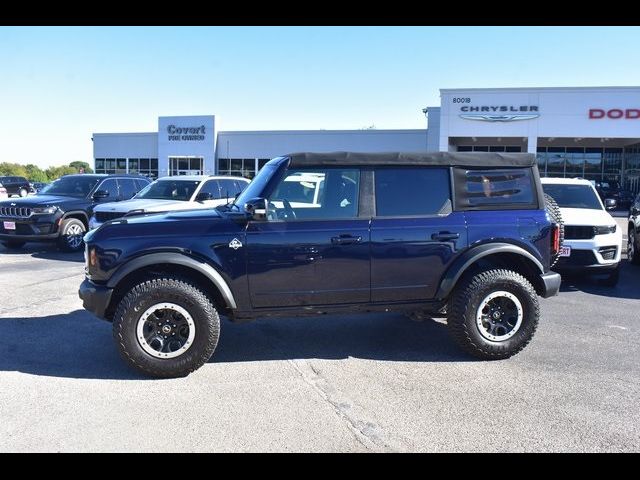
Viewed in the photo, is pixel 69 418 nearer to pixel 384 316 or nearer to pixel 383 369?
pixel 383 369

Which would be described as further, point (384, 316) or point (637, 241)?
point (637, 241)

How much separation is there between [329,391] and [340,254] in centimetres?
118

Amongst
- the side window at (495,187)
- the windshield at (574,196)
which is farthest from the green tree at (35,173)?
the side window at (495,187)

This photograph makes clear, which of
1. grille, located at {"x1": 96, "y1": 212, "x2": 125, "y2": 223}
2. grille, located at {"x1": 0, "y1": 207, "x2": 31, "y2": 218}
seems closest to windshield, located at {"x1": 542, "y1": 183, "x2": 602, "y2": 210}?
grille, located at {"x1": 96, "y1": 212, "x2": 125, "y2": 223}

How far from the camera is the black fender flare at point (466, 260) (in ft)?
15.9

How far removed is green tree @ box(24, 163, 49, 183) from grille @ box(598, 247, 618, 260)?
193 ft

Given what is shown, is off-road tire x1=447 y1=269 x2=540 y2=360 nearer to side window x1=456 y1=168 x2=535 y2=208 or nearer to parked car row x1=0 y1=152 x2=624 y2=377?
parked car row x1=0 y1=152 x2=624 y2=377

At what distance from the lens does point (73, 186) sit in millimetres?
12680

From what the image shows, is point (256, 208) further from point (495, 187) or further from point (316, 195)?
point (495, 187)

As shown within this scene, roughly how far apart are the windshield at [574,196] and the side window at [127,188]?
373 inches

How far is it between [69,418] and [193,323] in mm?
1184

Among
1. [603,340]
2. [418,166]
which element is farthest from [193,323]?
[603,340]
